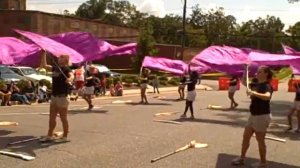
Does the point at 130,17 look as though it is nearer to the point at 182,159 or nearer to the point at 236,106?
the point at 236,106

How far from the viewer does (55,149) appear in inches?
414

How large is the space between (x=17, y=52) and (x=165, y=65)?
9.35 meters

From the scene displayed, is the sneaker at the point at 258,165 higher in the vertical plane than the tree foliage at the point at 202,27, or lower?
lower

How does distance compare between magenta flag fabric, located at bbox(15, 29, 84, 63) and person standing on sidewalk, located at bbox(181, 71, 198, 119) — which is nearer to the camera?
magenta flag fabric, located at bbox(15, 29, 84, 63)

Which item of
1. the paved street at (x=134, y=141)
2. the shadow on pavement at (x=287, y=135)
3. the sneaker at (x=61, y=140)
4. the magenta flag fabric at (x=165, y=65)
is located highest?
the magenta flag fabric at (x=165, y=65)


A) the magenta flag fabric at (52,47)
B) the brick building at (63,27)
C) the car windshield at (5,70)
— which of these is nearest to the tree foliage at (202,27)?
the brick building at (63,27)

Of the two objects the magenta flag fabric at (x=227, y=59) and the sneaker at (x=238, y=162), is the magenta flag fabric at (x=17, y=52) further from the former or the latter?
the sneaker at (x=238, y=162)

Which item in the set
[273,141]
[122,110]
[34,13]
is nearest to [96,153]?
[273,141]

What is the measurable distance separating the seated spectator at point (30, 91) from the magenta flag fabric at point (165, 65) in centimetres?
517

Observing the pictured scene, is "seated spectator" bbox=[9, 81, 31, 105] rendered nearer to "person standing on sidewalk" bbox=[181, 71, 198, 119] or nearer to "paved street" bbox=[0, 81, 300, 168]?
"paved street" bbox=[0, 81, 300, 168]

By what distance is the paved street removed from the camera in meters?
9.61

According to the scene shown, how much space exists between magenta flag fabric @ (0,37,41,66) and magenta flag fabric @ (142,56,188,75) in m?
8.23

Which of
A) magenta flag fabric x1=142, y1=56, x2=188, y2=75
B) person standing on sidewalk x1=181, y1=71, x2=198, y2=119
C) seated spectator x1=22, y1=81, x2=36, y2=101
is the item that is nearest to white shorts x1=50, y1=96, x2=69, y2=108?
person standing on sidewalk x1=181, y1=71, x2=198, y2=119

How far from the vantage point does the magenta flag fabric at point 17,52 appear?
12.7 m
